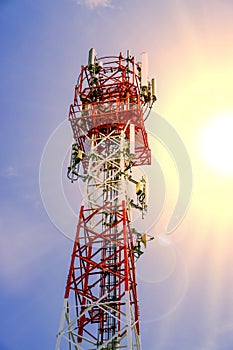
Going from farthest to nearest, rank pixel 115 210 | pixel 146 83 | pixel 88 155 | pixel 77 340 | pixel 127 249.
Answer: pixel 146 83
pixel 88 155
pixel 115 210
pixel 127 249
pixel 77 340

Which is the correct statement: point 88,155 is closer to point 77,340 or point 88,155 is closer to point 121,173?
point 121,173

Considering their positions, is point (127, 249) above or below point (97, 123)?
below

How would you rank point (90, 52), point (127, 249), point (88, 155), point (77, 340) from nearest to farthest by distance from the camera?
1. point (77, 340)
2. point (127, 249)
3. point (88, 155)
4. point (90, 52)

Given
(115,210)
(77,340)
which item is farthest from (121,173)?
(77,340)

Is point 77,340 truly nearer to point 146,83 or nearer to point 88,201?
point 88,201

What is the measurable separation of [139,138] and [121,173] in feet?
12.4

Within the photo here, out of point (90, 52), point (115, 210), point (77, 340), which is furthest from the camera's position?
point (90, 52)

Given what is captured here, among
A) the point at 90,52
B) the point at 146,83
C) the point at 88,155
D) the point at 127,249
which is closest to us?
the point at 127,249

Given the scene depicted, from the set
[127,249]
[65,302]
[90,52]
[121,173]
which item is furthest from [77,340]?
[90,52]

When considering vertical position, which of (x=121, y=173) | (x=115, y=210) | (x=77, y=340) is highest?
(x=121, y=173)

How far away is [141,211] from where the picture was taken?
873 inches

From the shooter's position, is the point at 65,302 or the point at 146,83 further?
the point at 146,83

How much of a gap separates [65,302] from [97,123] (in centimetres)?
1085

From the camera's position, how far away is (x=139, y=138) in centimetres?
2436
